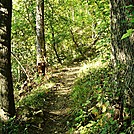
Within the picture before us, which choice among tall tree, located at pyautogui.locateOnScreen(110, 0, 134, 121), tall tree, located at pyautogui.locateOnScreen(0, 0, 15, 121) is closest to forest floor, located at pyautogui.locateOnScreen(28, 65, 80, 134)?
tall tree, located at pyautogui.locateOnScreen(0, 0, 15, 121)

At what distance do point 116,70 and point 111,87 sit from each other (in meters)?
0.40

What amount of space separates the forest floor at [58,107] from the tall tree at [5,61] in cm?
113

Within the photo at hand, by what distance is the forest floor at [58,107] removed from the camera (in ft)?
20.1

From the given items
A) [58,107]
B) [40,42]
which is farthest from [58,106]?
[40,42]

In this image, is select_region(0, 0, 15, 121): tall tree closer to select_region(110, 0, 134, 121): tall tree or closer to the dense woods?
the dense woods

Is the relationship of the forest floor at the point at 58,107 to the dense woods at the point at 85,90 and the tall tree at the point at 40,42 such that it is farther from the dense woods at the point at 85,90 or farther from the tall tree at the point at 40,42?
the tall tree at the point at 40,42

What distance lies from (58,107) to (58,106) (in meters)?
0.08

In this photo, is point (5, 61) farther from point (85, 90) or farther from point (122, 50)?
point (122, 50)

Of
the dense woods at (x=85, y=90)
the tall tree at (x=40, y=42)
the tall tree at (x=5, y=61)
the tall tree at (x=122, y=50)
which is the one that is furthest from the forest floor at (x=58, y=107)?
the tall tree at (x=122, y=50)

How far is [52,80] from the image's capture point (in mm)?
10352

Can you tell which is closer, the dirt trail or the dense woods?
the dense woods

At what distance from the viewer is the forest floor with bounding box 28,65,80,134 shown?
20.1 ft

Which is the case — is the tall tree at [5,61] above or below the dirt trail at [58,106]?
above

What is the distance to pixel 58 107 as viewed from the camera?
296 inches
